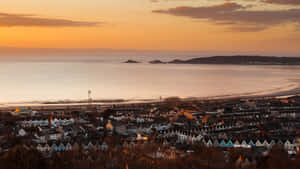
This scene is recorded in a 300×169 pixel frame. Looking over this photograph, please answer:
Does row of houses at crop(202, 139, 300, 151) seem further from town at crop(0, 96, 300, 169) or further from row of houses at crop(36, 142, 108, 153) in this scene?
row of houses at crop(36, 142, 108, 153)

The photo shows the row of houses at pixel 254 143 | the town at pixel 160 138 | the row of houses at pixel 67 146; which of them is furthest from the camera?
the row of houses at pixel 254 143

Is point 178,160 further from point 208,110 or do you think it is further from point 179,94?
point 179,94

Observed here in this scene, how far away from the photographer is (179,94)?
159 feet

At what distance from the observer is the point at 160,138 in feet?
59.3

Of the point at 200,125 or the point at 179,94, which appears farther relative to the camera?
the point at 179,94

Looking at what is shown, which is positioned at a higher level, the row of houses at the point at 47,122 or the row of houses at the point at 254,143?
the row of houses at the point at 47,122

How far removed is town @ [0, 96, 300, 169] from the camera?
42.4 feet

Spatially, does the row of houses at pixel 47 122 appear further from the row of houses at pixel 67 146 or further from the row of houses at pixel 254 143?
the row of houses at pixel 254 143

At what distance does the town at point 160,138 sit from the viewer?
42.4 feet

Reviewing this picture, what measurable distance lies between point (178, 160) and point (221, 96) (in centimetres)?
3412

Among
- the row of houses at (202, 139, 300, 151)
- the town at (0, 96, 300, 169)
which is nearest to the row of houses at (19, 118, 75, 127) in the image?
the town at (0, 96, 300, 169)

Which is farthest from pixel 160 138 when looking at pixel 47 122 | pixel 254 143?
pixel 47 122

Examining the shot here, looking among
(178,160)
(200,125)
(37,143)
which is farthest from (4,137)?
(200,125)

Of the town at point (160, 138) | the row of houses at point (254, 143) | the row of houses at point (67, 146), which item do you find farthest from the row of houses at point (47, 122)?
the row of houses at point (254, 143)
